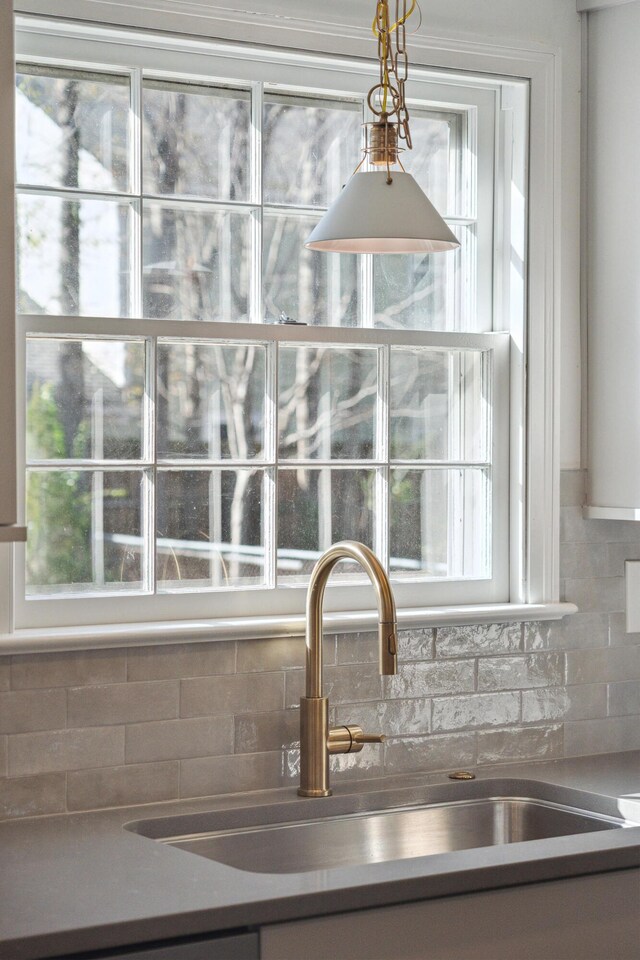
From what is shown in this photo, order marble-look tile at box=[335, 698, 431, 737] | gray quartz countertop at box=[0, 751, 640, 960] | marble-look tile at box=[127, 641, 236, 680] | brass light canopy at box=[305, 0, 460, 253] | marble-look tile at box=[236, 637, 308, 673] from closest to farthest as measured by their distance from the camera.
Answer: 1. gray quartz countertop at box=[0, 751, 640, 960]
2. brass light canopy at box=[305, 0, 460, 253]
3. marble-look tile at box=[127, 641, 236, 680]
4. marble-look tile at box=[236, 637, 308, 673]
5. marble-look tile at box=[335, 698, 431, 737]

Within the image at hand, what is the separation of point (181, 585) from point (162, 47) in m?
1.10

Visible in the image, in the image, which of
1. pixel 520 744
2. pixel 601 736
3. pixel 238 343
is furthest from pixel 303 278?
pixel 601 736

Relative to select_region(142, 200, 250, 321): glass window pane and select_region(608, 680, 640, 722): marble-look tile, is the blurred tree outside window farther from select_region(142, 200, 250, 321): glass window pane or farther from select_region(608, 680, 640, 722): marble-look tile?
select_region(608, 680, 640, 722): marble-look tile

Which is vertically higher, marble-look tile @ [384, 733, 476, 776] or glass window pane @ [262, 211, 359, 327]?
glass window pane @ [262, 211, 359, 327]

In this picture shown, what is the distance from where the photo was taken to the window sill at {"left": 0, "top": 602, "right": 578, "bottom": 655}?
Result: 2.33 metres

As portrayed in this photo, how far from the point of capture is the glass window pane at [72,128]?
8.04 feet

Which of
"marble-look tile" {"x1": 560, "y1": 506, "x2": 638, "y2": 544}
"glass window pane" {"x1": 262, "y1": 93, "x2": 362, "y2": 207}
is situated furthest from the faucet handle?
"glass window pane" {"x1": 262, "y1": 93, "x2": 362, "y2": 207}

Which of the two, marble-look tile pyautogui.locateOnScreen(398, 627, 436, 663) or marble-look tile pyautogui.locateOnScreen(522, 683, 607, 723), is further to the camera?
marble-look tile pyautogui.locateOnScreen(522, 683, 607, 723)

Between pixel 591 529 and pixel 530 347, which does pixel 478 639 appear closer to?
pixel 591 529

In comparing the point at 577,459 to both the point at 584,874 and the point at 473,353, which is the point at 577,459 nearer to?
the point at 473,353

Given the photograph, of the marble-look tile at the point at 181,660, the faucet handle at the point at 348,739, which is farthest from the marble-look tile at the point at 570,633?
the marble-look tile at the point at 181,660

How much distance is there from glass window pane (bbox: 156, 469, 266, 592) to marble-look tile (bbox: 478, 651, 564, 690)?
0.56 metres

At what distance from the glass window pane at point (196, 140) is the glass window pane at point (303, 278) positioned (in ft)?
0.39

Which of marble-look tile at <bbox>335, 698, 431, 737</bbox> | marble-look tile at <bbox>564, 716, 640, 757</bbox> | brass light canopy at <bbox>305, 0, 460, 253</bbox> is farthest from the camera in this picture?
marble-look tile at <bbox>564, 716, 640, 757</bbox>
